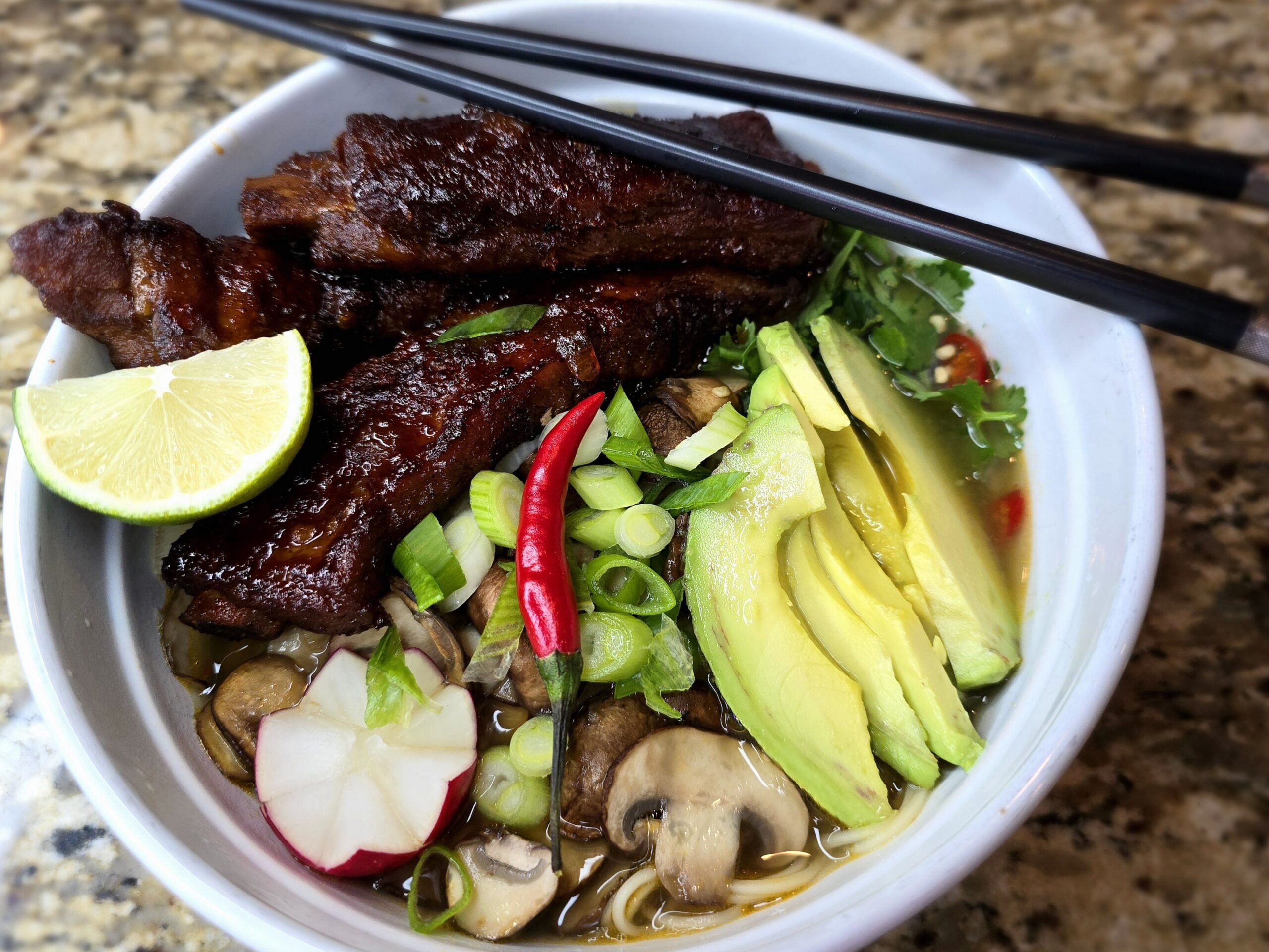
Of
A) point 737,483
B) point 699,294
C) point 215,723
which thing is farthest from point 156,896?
point 699,294

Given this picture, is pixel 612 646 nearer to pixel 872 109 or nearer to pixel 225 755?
pixel 225 755

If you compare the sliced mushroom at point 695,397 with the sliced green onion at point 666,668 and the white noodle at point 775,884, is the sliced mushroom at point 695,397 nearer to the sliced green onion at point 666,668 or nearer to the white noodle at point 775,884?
the sliced green onion at point 666,668

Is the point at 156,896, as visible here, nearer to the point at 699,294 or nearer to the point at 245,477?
the point at 245,477

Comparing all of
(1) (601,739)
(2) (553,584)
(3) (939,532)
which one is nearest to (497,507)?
(2) (553,584)

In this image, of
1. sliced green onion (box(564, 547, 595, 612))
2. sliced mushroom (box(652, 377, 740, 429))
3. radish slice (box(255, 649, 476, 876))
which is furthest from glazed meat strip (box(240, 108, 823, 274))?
radish slice (box(255, 649, 476, 876))

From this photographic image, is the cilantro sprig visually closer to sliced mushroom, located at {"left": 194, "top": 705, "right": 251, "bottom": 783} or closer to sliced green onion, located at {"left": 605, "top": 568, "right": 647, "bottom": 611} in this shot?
sliced green onion, located at {"left": 605, "top": 568, "right": 647, "bottom": 611}

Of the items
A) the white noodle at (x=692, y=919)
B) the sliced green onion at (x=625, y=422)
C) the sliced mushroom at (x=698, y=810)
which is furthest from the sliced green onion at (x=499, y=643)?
the white noodle at (x=692, y=919)
